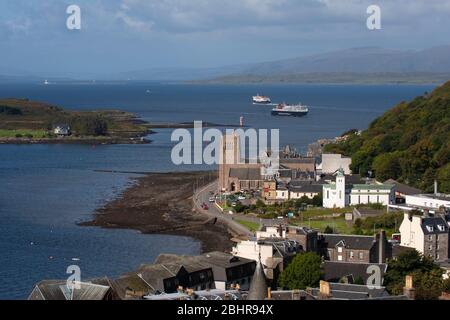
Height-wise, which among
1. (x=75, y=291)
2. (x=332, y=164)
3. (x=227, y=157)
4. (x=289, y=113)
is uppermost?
(x=289, y=113)

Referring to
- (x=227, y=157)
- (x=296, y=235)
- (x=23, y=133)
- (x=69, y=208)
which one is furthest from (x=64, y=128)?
(x=296, y=235)

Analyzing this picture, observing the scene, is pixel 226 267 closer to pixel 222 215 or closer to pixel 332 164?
pixel 222 215

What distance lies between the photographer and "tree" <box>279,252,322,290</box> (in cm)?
1839

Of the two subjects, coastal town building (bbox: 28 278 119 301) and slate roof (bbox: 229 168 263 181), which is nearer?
coastal town building (bbox: 28 278 119 301)

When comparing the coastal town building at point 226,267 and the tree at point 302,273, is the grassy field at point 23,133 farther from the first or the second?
the tree at point 302,273

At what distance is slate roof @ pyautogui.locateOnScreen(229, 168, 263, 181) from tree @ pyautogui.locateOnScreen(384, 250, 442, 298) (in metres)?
21.6

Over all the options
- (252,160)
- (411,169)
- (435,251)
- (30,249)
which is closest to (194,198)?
A: (252,160)

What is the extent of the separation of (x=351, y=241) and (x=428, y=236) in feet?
7.83

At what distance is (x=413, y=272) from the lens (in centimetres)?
1917

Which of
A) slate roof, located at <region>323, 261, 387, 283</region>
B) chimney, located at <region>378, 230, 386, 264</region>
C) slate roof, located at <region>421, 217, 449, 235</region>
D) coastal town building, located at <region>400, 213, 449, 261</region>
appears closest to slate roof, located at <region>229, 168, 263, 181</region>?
coastal town building, located at <region>400, 213, 449, 261</region>

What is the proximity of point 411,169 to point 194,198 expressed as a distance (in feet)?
31.9

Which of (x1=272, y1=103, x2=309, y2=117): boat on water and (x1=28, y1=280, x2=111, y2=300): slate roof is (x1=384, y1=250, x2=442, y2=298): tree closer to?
(x1=28, y1=280, x2=111, y2=300): slate roof

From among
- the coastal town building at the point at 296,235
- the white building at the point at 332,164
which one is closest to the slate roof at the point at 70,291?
the coastal town building at the point at 296,235

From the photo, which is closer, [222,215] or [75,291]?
[75,291]
